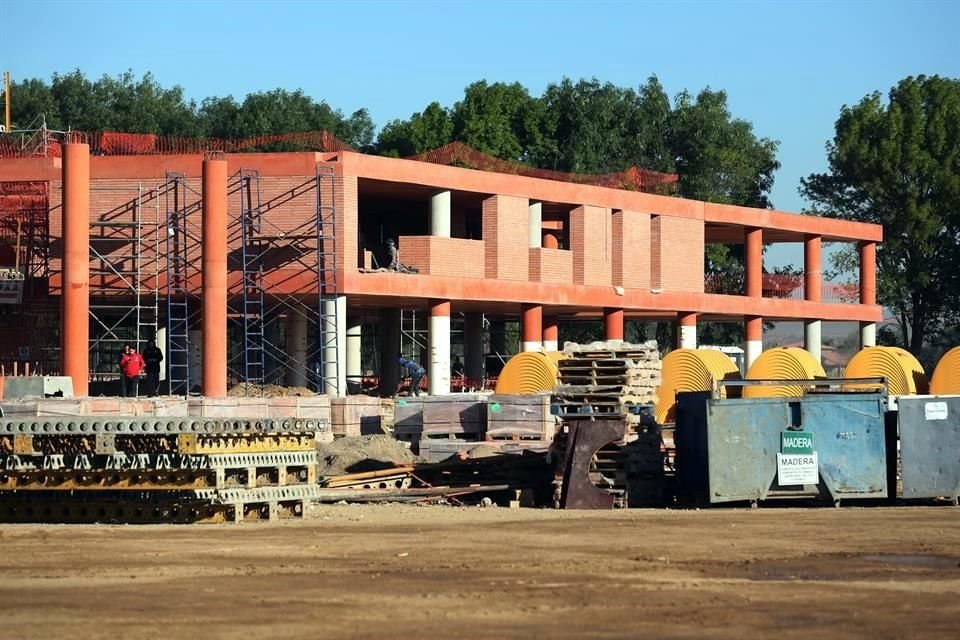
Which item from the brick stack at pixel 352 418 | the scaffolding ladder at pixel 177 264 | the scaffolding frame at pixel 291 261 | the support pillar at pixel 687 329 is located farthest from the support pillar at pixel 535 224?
the brick stack at pixel 352 418

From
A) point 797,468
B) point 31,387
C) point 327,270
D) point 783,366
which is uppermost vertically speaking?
point 327,270

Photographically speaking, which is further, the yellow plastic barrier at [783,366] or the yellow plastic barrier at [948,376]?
the yellow plastic barrier at [783,366]

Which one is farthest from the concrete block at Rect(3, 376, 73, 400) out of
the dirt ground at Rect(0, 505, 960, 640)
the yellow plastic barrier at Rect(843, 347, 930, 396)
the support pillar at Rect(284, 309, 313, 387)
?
the yellow plastic barrier at Rect(843, 347, 930, 396)

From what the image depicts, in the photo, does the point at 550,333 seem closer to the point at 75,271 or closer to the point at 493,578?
the point at 75,271

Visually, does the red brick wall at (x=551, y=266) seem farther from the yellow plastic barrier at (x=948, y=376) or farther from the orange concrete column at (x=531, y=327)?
the yellow plastic barrier at (x=948, y=376)

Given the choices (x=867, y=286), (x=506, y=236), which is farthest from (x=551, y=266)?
(x=867, y=286)

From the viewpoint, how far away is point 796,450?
74.9 feet

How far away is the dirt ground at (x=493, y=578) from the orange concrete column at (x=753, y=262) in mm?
A: 32545

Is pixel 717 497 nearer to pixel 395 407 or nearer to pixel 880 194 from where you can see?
pixel 395 407

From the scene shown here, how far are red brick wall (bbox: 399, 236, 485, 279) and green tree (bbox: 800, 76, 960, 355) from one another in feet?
114

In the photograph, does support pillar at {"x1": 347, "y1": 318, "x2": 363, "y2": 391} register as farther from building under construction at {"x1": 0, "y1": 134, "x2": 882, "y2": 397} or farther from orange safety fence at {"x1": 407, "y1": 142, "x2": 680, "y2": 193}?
orange safety fence at {"x1": 407, "y1": 142, "x2": 680, "y2": 193}

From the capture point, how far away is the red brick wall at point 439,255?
41406mm

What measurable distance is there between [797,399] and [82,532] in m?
10.2

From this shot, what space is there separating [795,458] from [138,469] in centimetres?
931
